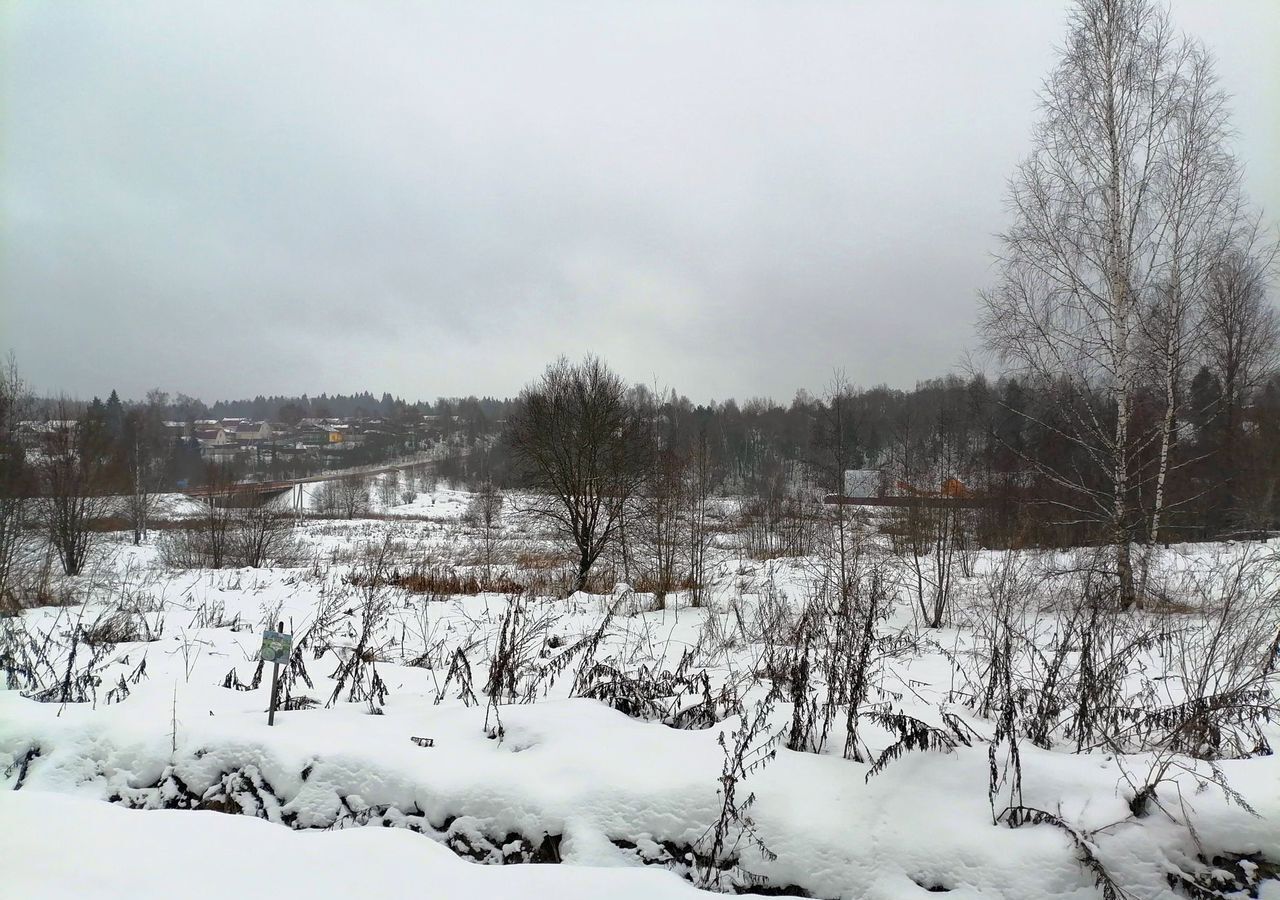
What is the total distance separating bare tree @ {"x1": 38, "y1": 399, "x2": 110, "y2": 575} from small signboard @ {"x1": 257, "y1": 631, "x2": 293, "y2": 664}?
1889 centimetres

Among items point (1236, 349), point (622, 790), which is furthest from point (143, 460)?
point (1236, 349)

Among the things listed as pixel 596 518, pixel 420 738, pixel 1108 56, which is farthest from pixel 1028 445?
pixel 420 738

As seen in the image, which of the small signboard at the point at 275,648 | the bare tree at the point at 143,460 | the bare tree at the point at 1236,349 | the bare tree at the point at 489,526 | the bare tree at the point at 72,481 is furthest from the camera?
the bare tree at the point at 143,460

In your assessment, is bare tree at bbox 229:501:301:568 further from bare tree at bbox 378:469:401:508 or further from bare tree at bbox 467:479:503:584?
bare tree at bbox 378:469:401:508

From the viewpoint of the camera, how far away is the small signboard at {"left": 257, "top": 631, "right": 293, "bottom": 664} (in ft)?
10.3

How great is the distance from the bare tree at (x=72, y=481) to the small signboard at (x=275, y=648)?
62.0ft

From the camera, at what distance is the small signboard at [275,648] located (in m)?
3.15

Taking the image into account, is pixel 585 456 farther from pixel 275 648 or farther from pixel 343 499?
pixel 343 499

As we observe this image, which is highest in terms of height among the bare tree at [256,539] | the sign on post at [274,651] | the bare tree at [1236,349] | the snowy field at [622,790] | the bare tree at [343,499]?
the bare tree at [1236,349]

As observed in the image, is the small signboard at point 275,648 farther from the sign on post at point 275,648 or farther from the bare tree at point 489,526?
the bare tree at point 489,526

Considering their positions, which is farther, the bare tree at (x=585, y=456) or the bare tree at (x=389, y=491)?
the bare tree at (x=389, y=491)

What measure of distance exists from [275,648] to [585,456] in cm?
1367

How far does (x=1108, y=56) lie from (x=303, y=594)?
18683mm

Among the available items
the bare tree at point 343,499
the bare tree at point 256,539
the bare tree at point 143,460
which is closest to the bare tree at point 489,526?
the bare tree at point 256,539
